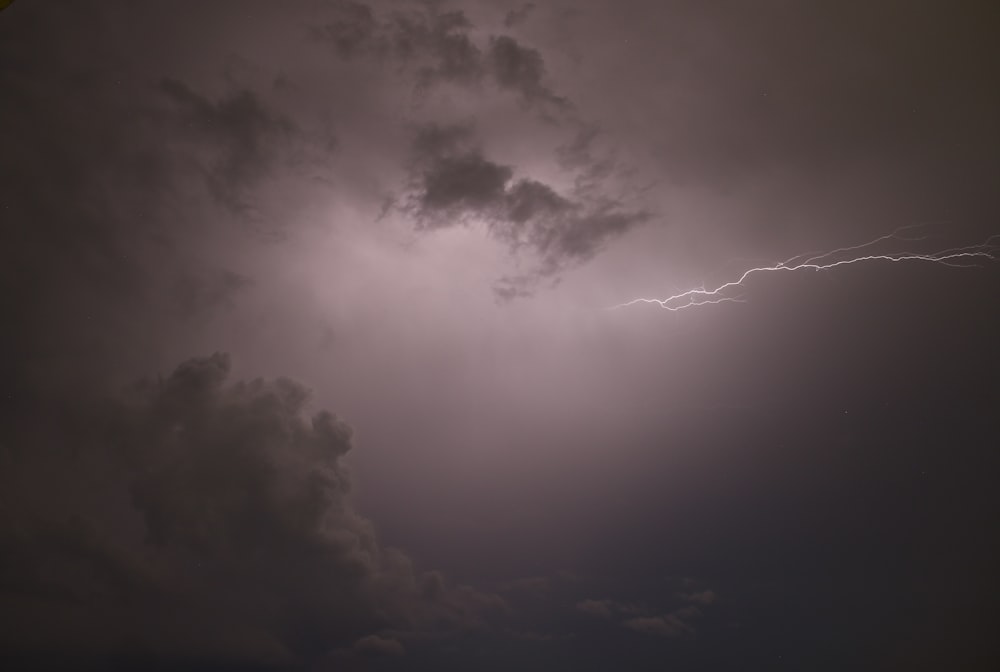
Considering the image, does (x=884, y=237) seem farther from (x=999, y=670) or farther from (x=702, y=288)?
(x=999, y=670)

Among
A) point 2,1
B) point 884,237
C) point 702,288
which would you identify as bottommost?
point 2,1

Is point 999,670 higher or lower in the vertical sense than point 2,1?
lower

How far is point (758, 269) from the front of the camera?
16.5 metres

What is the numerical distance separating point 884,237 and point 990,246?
8.81ft

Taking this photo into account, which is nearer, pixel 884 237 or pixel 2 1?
pixel 2 1

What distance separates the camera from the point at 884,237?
56.9 feet

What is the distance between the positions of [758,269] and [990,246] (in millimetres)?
6706

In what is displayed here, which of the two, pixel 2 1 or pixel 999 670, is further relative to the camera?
pixel 999 670

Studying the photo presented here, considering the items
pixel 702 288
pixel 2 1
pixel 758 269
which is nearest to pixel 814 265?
pixel 758 269

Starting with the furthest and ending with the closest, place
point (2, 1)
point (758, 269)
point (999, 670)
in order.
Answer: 1. point (999, 670)
2. point (758, 269)
3. point (2, 1)

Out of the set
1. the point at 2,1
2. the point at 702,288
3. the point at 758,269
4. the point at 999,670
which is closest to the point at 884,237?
the point at 758,269

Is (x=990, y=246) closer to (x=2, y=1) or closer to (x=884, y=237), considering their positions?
(x=884, y=237)

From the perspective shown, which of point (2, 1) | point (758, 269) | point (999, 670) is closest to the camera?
point (2, 1)

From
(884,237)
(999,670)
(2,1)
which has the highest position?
(884,237)
